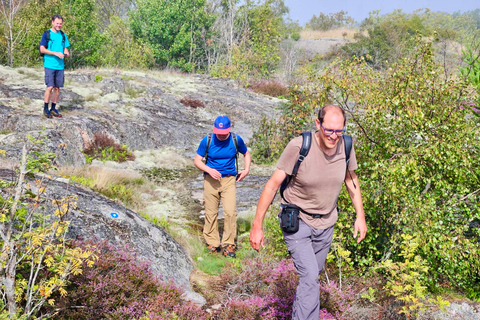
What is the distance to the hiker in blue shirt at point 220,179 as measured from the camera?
562 cm

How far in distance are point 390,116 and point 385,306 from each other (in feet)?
7.10

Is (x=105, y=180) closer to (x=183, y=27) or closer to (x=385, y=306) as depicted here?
(x=385, y=306)

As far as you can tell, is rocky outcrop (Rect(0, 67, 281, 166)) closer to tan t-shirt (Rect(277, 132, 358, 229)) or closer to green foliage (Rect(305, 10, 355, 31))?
tan t-shirt (Rect(277, 132, 358, 229))

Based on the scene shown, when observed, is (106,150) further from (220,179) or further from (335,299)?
(335,299)

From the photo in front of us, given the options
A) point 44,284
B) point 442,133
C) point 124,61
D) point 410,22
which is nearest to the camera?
point 44,284

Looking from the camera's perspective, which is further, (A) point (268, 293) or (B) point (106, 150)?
(B) point (106, 150)

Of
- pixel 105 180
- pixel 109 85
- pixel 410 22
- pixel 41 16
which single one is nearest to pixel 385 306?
pixel 105 180

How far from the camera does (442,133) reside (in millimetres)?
4379

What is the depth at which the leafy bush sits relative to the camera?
9883 millimetres

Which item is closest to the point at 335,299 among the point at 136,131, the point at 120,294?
the point at 120,294

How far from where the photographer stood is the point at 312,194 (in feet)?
11.2

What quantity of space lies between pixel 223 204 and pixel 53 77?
5632 mm

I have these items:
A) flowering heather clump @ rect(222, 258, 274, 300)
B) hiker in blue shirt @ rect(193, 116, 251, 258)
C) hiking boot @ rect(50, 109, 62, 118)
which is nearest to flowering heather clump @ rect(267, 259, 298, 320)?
flowering heather clump @ rect(222, 258, 274, 300)

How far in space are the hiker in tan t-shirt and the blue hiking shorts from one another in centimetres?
733
